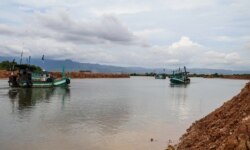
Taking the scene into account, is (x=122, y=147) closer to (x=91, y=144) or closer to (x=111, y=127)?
(x=91, y=144)

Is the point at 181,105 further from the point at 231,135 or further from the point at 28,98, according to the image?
the point at 231,135

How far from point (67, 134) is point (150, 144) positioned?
602 cm

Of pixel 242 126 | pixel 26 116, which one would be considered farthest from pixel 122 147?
pixel 26 116

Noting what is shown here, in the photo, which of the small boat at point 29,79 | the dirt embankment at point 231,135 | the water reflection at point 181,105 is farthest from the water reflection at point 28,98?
the dirt embankment at point 231,135

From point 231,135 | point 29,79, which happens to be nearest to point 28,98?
point 29,79

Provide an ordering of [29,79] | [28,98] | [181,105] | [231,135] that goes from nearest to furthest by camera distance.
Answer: [231,135]
[181,105]
[28,98]
[29,79]

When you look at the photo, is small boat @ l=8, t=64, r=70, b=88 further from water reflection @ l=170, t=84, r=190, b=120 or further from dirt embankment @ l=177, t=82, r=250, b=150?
dirt embankment @ l=177, t=82, r=250, b=150

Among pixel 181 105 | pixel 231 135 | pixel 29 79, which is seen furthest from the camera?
pixel 29 79

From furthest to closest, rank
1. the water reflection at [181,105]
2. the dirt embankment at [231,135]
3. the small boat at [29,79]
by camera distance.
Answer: the small boat at [29,79]
the water reflection at [181,105]
the dirt embankment at [231,135]

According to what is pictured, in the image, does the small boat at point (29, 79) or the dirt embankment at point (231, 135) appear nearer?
the dirt embankment at point (231, 135)

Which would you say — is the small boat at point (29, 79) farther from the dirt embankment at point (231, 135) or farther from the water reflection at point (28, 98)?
the dirt embankment at point (231, 135)

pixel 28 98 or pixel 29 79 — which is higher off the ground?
pixel 29 79

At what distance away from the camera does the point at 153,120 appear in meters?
32.0

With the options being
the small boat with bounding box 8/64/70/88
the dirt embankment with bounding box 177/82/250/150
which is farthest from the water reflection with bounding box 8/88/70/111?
the dirt embankment with bounding box 177/82/250/150
